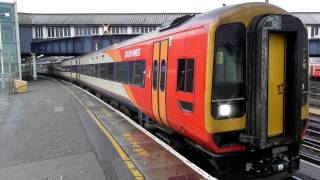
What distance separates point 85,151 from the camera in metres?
7.76

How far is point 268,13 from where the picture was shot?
5.61 meters

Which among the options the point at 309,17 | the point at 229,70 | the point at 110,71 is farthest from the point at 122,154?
the point at 309,17

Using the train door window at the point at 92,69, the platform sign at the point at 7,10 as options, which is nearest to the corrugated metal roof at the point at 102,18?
the platform sign at the point at 7,10

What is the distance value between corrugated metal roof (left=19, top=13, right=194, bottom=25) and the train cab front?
49979 mm

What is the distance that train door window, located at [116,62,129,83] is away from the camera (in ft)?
37.2

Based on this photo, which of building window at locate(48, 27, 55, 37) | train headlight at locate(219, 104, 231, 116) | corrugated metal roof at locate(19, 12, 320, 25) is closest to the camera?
train headlight at locate(219, 104, 231, 116)

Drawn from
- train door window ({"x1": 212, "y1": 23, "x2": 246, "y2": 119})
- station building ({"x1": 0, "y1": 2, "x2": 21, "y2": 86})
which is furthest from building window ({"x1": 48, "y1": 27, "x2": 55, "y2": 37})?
train door window ({"x1": 212, "y1": 23, "x2": 246, "y2": 119})

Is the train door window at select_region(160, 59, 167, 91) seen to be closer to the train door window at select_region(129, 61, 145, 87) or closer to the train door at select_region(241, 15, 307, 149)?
the train door window at select_region(129, 61, 145, 87)

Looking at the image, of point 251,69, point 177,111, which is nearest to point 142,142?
point 177,111

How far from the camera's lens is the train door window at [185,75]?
594 cm

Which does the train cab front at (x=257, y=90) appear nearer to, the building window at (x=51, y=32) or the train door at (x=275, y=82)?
the train door at (x=275, y=82)

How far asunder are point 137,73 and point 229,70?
453 centimetres

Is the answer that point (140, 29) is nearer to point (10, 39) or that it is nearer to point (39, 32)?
point (39, 32)

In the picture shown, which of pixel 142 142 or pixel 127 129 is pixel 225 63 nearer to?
pixel 142 142
